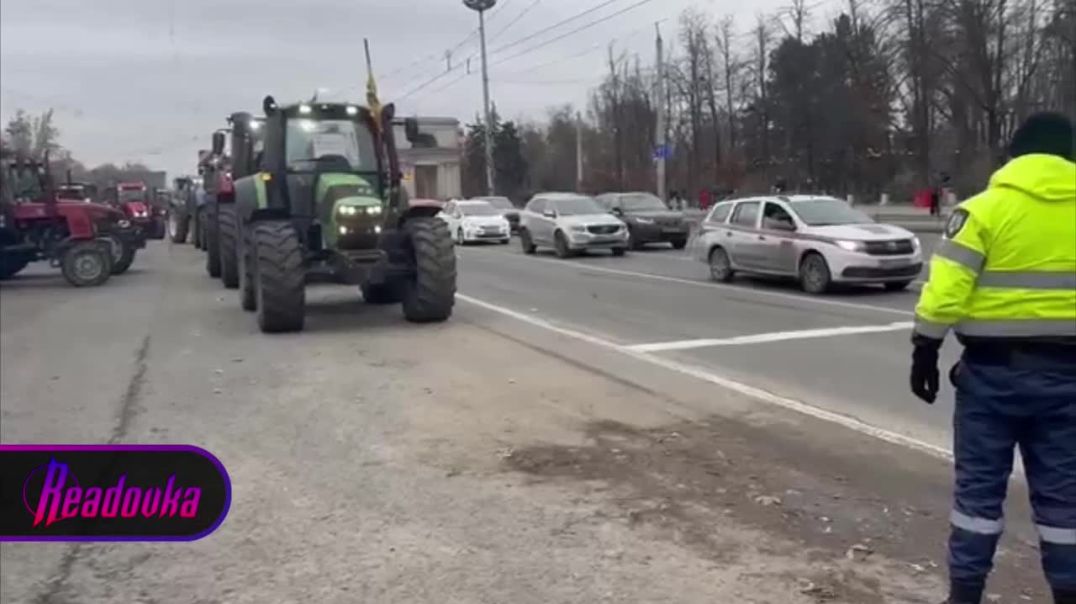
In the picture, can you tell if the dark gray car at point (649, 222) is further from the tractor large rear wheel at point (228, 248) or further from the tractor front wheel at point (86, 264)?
the tractor front wheel at point (86, 264)

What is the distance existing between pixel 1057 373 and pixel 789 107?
2623 inches

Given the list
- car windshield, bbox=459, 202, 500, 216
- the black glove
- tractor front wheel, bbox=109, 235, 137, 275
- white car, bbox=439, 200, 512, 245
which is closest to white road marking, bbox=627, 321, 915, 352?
the black glove

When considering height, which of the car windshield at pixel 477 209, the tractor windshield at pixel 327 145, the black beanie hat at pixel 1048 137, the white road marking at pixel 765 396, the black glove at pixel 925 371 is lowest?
the white road marking at pixel 765 396

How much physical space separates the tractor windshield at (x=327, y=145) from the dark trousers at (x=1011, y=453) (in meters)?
10.9

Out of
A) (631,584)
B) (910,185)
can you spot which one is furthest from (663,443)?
(910,185)

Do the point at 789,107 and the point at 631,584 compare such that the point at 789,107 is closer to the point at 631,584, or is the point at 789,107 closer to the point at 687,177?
the point at 687,177

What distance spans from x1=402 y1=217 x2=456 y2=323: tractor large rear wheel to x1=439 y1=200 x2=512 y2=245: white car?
21677 millimetres

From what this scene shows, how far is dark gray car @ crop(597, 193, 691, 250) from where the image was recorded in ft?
97.3

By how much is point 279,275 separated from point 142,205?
2755 cm

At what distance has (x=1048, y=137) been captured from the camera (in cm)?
410

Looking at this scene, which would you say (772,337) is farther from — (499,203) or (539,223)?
(499,203)

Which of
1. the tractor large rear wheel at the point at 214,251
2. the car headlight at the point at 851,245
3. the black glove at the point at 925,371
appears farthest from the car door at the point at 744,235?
the black glove at the point at 925,371

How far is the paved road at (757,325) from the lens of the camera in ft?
29.5

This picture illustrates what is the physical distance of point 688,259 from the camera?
84.2 ft
